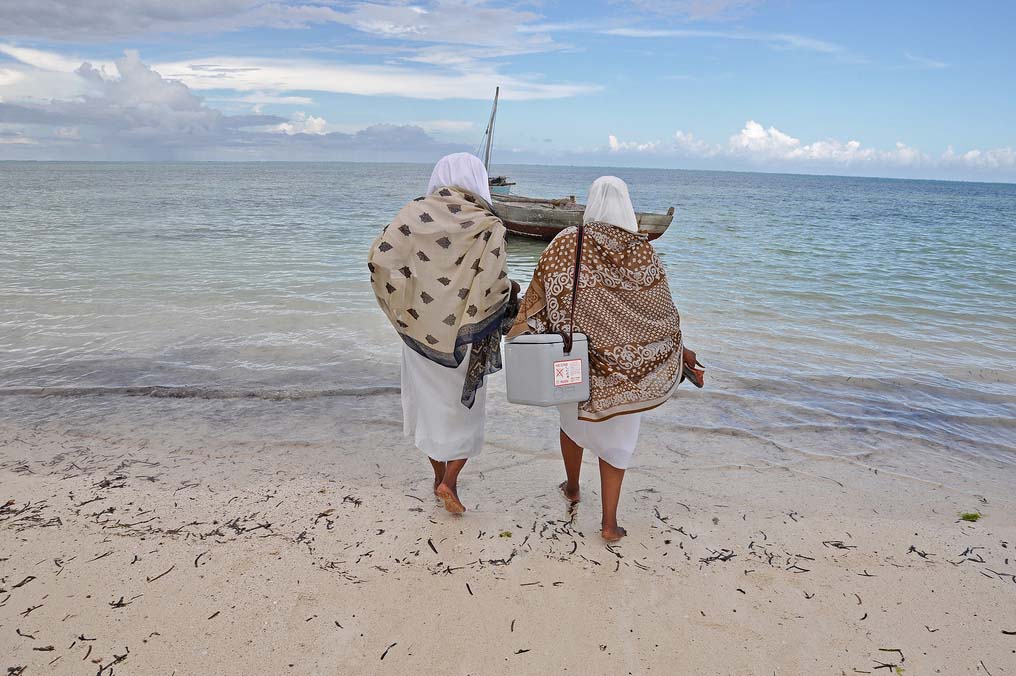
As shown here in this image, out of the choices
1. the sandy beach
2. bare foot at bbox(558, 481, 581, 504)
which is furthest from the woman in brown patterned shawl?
the sandy beach

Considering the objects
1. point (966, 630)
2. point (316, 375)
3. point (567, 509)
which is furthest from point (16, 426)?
point (966, 630)

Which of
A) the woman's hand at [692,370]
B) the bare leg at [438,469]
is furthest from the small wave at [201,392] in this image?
the woman's hand at [692,370]

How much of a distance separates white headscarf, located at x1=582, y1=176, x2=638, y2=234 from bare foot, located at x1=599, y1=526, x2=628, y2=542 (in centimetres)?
131

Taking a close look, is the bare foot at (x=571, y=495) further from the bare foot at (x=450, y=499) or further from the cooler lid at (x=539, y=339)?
A: the cooler lid at (x=539, y=339)

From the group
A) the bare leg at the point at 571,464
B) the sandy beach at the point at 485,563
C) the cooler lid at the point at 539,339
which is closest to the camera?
the sandy beach at the point at 485,563

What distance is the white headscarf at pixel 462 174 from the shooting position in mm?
2867

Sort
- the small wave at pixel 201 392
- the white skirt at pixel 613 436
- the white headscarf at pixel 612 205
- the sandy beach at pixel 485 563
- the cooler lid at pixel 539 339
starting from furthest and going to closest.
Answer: the small wave at pixel 201 392
the white skirt at pixel 613 436
the white headscarf at pixel 612 205
the cooler lid at pixel 539 339
the sandy beach at pixel 485 563

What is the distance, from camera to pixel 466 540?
9.55ft

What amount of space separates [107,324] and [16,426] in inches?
128

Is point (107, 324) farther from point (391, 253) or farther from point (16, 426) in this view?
point (391, 253)

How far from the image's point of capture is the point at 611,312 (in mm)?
2725

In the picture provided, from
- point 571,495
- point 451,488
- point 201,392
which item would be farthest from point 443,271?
point 201,392

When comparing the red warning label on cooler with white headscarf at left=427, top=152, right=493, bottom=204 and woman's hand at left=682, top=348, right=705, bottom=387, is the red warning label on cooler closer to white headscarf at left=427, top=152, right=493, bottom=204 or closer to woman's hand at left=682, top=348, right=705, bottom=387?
woman's hand at left=682, top=348, right=705, bottom=387

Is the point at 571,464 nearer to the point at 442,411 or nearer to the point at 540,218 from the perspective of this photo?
the point at 442,411
